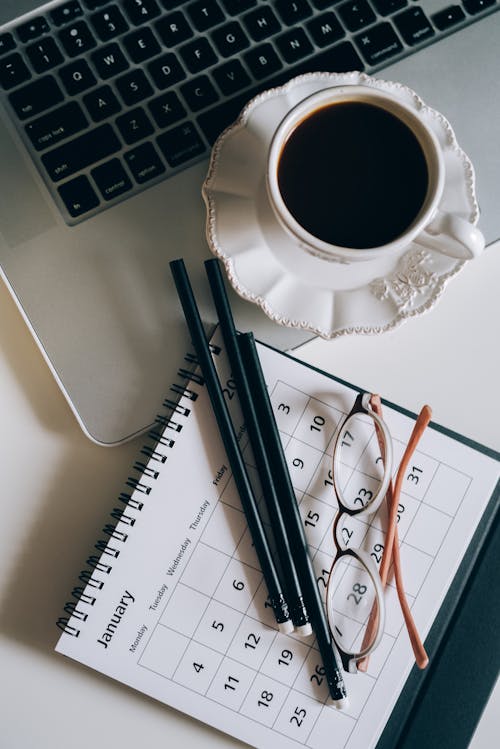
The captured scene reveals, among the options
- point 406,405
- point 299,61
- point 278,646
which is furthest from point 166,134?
point 278,646

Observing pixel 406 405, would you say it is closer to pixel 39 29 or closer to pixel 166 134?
pixel 166 134

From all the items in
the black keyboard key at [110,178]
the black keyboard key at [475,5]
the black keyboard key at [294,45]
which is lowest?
the black keyboard key at [110,178]

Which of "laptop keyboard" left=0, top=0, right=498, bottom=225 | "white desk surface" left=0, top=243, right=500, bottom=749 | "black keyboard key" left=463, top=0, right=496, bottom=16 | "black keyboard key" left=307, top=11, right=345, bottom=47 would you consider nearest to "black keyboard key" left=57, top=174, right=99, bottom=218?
"laptop keyboard" left=0, top=0, right=498, bottom=225

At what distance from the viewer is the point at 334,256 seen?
15.3 inches

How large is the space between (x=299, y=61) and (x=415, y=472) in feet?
1.06

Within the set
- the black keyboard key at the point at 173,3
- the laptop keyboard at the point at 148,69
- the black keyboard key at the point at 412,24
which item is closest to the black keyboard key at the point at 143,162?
the laptop keyboard at the point at 148,69

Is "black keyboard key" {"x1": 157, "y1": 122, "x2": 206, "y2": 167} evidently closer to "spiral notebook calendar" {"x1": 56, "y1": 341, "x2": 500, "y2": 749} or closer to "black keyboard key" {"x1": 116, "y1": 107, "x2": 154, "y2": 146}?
"black keyboard key" {"x1": 116, "y1": 107, "x2": 154, "y2": 146}

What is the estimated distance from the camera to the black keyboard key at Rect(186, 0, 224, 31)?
18.6 inches

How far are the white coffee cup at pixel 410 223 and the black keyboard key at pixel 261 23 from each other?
0.38 feet

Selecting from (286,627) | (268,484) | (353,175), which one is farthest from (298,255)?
(286,627)

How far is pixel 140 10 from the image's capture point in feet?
1.55

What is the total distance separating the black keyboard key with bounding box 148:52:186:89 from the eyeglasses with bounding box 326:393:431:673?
0.27 m

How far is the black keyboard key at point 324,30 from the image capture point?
1.57 ft

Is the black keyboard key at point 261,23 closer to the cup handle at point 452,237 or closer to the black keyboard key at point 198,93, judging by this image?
the black keyboard key at point 198,93
